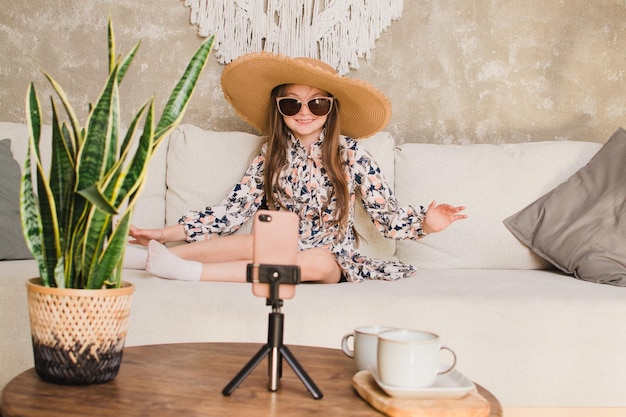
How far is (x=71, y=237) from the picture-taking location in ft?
3.54

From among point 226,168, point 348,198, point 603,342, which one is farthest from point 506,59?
point 603,342

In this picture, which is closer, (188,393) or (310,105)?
(188,393)

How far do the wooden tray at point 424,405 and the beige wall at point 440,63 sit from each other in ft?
6.82

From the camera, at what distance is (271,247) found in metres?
1.06

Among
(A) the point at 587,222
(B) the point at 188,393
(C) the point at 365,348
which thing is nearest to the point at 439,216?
(A) the point at 587,222

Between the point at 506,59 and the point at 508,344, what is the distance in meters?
1.55

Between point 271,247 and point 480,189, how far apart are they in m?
1.65

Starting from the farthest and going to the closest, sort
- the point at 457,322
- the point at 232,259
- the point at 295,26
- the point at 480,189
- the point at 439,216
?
the point at 295,26 → the point at 480,189 → the point at 232,259 → the point at 439,216 → the point at 457,322

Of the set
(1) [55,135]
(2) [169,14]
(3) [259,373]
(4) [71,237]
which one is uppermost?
(2) [169,14]

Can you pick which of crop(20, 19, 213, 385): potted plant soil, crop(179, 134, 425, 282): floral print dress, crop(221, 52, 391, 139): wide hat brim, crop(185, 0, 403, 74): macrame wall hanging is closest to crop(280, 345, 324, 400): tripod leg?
crop(20, 19, 213, 385): potted plant soil

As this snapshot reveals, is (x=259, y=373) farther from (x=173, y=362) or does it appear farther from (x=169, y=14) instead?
(x=169, y=14)

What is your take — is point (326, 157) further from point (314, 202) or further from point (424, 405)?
point (424, 405)

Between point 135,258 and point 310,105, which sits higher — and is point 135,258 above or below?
below

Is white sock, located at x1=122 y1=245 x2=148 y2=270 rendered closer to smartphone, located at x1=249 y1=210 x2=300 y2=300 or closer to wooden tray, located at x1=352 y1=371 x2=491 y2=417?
smartphone, located at x1=249 y1=210 x2=300 y2=300
